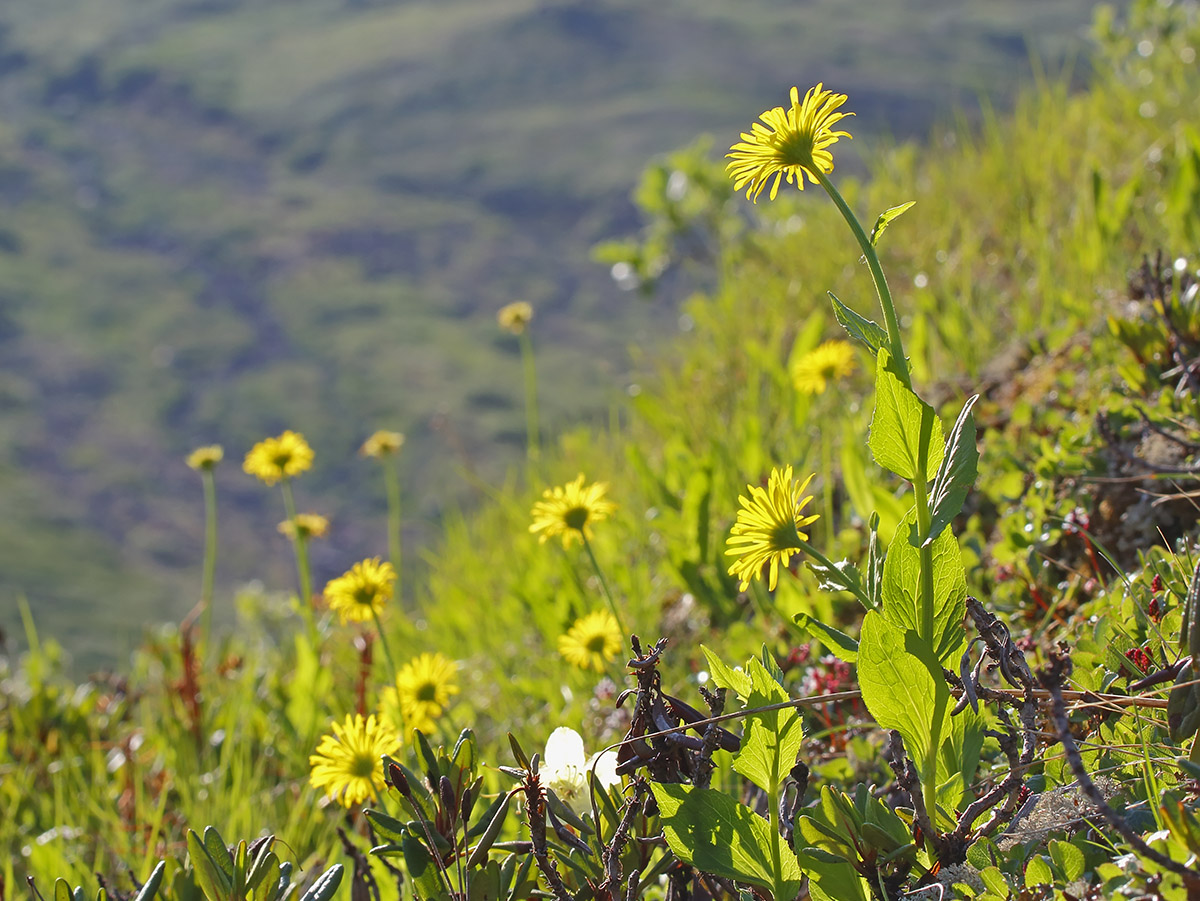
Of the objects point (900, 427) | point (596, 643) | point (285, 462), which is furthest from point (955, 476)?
point (285, 462)

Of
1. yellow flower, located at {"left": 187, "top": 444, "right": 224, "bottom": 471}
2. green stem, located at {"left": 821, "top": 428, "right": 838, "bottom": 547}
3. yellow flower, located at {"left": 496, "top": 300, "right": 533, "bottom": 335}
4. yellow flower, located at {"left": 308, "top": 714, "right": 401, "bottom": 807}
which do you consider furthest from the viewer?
yellow flower, located at {"left": 496, "top": 300, "right": 533, "bottom": 335}

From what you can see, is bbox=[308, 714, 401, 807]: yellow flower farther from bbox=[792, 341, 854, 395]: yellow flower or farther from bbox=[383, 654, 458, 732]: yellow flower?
bbox=[792, 341, 854, 395]: yellow flower

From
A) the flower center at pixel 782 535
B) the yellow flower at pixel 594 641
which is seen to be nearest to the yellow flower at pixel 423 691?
the yellow flower at pixel 594 641

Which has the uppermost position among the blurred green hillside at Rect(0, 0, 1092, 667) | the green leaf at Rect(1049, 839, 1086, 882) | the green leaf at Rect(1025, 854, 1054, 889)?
the green leaf at Rect(1049, 839, 1086, 882)

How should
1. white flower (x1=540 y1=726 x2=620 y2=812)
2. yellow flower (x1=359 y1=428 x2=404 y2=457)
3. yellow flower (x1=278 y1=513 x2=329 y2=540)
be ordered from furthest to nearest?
yellow flower (x1=359 y1=428 x2=404 y2=457), yellow flower (x1=278 y1=513 x2=329 y2=540), white flower (x1=540 y1=726 x2=620 y2=812)

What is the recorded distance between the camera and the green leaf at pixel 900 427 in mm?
1111

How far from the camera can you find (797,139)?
1.15 metres

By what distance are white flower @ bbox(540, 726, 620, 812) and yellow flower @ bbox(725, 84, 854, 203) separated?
2.46 ft

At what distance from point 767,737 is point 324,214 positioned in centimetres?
10688

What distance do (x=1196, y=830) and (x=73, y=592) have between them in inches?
2021

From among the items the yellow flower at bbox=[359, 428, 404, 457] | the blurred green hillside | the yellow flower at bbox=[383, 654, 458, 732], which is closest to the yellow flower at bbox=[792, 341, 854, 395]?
the yellow flower at bbox=[383, 654, 458, 732]

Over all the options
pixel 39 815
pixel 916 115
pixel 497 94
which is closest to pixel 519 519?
pixel 39 815

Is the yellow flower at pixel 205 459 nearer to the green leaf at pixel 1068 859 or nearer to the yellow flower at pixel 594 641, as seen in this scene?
the yellow flower at pixel 594 641

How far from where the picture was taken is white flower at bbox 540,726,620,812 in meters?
1.33
